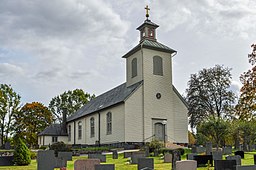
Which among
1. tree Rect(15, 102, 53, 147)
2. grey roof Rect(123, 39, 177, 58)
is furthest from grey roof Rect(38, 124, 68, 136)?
grey roof Rect(123, 39, 177, 58)

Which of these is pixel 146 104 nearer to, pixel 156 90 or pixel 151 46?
pixel 156 90

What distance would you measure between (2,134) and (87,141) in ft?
72.9

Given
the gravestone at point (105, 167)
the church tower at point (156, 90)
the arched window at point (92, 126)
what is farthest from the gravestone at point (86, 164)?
the arched window at point (92, 126)

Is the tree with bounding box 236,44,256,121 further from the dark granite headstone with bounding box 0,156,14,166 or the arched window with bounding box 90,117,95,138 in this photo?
the dark granite headstone with bounding box 0,156,14,166

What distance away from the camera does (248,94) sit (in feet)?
116

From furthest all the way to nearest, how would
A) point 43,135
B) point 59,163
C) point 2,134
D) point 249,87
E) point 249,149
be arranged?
point 2,134, point 43,135, point 249,149, point 249,87, point 59,163

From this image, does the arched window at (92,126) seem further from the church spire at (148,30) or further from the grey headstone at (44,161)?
the grey headstone at (44,161)

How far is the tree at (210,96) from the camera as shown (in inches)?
1922

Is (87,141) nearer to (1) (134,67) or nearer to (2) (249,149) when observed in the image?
(1) (134,67)

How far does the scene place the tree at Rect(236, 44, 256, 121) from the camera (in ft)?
115

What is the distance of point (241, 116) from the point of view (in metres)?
36.6

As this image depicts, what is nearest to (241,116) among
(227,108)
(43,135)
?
(227,108)

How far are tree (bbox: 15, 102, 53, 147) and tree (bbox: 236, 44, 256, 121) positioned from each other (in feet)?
125

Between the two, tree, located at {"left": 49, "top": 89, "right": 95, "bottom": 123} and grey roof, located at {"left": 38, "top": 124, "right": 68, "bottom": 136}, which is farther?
tree, located at {"left": 49, "top": 89, "right": 95, "bottom": 123}
